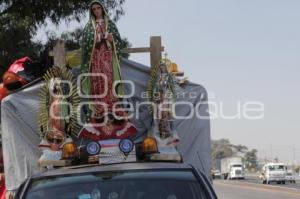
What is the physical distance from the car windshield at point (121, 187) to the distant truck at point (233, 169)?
74.8 meters

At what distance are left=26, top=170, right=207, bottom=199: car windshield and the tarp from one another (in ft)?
4.89

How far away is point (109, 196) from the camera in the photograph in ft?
17.2

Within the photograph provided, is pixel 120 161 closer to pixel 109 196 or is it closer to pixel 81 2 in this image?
pixel 109 196

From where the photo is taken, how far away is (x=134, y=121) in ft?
23.4

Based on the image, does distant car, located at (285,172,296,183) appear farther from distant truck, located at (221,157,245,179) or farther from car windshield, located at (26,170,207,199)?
car windshield, located at (26,170,207,199)

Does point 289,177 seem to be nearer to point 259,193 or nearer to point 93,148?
point 259,193

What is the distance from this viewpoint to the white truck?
6084 centimetres

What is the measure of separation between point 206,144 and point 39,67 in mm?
2139

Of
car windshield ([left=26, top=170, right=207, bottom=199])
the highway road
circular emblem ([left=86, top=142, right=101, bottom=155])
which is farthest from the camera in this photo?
the highway road

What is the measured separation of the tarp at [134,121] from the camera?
678 centimetres

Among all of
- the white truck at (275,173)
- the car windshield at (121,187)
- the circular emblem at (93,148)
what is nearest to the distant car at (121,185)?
the car windshield at (121,187)

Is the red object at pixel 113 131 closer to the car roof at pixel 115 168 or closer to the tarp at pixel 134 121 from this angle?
the tarp at pixel 134 121

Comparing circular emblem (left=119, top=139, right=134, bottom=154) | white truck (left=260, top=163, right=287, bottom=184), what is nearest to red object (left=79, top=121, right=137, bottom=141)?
circular emblem (left=119, top=139, right=134, bottom=154)

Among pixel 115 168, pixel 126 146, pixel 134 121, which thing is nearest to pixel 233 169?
pixel 134 121
